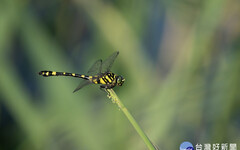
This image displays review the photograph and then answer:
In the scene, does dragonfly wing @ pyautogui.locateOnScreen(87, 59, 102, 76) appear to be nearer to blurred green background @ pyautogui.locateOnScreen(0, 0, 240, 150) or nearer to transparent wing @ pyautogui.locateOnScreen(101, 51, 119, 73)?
transparent wing @ pyautogui.locateOnScreen(101, 51, 119, 73)

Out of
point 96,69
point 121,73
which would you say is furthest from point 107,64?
point 121,73

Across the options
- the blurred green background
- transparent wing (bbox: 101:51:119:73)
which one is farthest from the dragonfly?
the blurred green background

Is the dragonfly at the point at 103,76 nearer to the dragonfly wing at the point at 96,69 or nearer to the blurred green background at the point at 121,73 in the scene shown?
the dragonfly wing at the point at 96,69

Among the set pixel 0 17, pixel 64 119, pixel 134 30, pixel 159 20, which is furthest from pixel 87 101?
pixel 159 20

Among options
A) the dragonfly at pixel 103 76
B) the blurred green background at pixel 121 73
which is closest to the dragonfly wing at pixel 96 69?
the dragonfly at pixel 103 76

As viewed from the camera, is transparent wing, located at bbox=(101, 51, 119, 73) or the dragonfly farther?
transparent wing, located at bbox=(101, 51, 119, 73)

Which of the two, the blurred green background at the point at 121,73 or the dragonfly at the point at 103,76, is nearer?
the dragonfly at the point at 103,76

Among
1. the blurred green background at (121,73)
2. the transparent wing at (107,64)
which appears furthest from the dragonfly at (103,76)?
the blurred green background at (121,73)

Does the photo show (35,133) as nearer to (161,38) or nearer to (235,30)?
(161,38)

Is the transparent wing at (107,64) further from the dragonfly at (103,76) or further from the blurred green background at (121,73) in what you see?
the blurred green background at (121,73)
